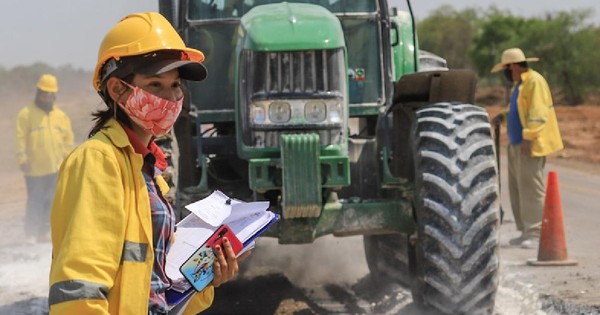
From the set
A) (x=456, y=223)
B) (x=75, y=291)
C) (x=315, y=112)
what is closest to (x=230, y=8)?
(x=315, y=112)

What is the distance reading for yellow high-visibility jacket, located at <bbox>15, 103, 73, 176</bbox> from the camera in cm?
1284

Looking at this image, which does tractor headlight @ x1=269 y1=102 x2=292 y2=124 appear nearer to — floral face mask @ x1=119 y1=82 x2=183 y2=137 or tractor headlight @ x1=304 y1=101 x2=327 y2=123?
tractor headlight @ x1=304 y1=101 x2=327 y2=123

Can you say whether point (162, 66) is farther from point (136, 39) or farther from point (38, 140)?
point (38, 140)

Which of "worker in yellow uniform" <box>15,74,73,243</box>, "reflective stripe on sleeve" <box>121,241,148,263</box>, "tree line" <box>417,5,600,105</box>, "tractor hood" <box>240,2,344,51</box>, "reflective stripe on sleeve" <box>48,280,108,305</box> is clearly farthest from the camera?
"tree line" <box>417,5,600,105</box>

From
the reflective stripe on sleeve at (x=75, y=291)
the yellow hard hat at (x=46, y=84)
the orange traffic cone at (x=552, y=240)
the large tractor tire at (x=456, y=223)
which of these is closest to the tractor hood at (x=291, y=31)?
the large tractor tire at (x=456, y=223)

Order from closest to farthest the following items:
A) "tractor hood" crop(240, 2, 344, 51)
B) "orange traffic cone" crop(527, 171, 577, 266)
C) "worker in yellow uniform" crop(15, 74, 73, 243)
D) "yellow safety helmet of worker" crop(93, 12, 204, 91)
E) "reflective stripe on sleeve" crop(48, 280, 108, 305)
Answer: "reflective stripe on sleeve" crop(48, 280, 108, 305) → "yellow safety helmet of worker" crop(93, 12, 204, 91) → "tractor hood" crop(240, 2, 344, 51) → "orange traffic cone" crop(527, 171, 577, 266) → "worker in yellow uniform" crop(15, 74, 73, 243)

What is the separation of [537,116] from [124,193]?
8.76 metres

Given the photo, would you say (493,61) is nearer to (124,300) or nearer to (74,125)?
(74,125)

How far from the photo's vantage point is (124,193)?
115 inches

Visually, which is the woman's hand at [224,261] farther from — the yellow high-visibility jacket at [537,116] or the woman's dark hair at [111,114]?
the yellow high-visibility jacket at [537,116]

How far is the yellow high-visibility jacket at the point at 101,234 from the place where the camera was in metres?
2.77

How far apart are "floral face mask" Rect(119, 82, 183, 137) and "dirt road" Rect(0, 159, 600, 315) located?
14.2ft

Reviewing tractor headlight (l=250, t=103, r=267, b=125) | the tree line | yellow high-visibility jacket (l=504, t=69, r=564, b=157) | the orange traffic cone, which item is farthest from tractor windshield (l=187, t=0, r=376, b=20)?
the tree line

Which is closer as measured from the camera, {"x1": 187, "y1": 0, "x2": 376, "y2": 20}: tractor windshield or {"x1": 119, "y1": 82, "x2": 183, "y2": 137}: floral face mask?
{"x1": 119, "y1": 82, "x2": 183, "y2": 137}: floral face mask
